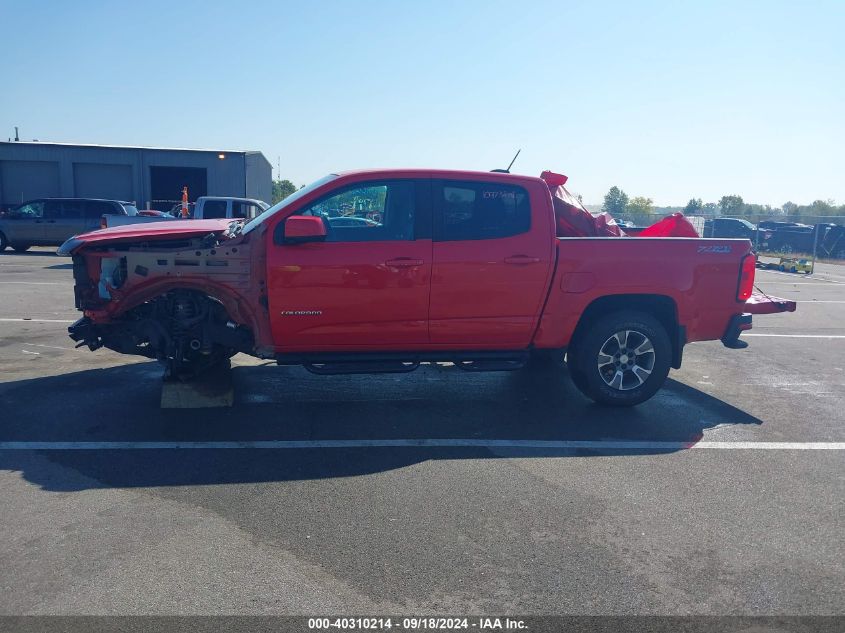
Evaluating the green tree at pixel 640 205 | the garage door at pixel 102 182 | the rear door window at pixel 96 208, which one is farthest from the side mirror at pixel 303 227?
the green tree at pixel 640 205

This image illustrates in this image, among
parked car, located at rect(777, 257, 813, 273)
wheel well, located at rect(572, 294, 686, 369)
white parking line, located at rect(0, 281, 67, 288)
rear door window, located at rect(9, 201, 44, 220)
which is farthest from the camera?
rear door window, located at rect(9, 201, 44, 220)

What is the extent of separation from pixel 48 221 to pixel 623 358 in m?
22.5

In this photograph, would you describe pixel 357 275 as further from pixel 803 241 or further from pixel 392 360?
pixel 803 241

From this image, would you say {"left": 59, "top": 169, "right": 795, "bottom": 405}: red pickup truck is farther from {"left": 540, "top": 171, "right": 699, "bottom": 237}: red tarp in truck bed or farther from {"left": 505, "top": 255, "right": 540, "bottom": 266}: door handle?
{"left": 540, "top": 171, "right": 699, "bottom": 237}: red tarp in truck bed

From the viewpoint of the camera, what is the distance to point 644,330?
21.9 feet

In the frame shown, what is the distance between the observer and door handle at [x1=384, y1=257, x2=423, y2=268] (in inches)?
244

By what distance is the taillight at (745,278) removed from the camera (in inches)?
267

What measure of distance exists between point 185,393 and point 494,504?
10.6ft

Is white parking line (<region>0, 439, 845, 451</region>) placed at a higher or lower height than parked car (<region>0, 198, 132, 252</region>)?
lower

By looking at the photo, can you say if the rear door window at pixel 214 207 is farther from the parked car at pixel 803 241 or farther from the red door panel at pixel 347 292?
the parked car at pixel 803 241

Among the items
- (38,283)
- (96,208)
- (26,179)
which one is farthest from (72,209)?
(26,179)

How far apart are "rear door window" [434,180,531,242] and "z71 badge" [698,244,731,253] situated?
62.9 inches

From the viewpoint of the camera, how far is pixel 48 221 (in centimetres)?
2417

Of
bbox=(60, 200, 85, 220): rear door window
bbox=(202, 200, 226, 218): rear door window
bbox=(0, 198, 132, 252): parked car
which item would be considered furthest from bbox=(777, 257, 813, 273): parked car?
bbox=(60, 200, 85, 220): rear door window
